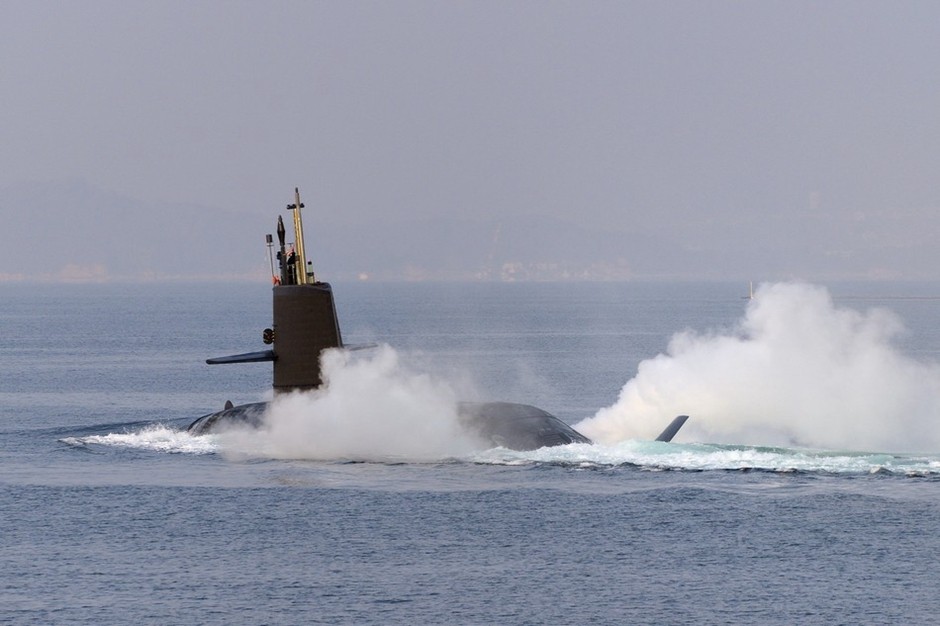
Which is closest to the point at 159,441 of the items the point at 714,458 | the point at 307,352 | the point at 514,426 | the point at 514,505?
the point at 307,352

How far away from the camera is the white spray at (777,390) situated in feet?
188

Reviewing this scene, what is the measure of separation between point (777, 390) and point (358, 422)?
59.0 feet

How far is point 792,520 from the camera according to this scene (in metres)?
38.8

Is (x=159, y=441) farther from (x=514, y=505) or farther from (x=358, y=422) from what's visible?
(x=514, y=505)

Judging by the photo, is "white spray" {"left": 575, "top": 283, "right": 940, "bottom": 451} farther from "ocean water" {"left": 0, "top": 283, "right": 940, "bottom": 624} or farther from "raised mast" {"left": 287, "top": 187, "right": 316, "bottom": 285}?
"raised mast" {"left": 287, "top": 187, "right": 316, "bottom": 285}

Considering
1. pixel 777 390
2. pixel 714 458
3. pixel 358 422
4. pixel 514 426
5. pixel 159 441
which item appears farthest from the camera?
pixel 777 390

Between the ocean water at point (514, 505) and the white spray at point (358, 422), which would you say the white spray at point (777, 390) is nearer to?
the ocean water at point (514, 505)

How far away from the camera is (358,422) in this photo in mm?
51750

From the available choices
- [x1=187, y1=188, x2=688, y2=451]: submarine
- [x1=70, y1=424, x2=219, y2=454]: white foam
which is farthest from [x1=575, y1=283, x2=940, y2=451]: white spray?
[x1=70, y1=424, x2=219, y2=454]: white foam

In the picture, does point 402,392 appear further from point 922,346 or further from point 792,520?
point 922,346

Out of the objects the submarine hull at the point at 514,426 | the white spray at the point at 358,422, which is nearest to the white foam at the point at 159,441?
the white spray at the point at 358,422

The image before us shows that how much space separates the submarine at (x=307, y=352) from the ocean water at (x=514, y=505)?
1060mm

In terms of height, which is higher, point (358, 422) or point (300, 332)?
point (300, 332)

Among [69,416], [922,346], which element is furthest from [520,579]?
[922,346]
